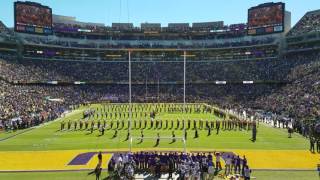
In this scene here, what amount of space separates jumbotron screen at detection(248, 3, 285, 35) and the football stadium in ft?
0.67

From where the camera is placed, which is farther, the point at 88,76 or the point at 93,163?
the point at 88,76

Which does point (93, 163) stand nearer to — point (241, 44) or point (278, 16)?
point (278, 16)

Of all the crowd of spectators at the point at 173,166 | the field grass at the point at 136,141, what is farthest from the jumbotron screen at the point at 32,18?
the crowd of spectators at the point at 173,166

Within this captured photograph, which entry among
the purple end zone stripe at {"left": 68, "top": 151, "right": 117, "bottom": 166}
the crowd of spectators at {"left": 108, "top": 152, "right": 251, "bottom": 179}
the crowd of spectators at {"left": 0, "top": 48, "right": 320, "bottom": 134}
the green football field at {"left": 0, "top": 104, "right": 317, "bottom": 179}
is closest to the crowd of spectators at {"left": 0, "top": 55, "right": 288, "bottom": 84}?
the crowd of spectators at {"left": 0, "top": 48, "right": 320, "bottom": 134}

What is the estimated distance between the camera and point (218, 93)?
8281cm

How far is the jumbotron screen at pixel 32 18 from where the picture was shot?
83.6 metres

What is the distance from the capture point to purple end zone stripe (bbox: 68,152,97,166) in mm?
24230

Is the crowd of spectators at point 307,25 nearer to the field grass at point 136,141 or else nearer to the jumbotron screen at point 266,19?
the jumbotron screen at point 266,19

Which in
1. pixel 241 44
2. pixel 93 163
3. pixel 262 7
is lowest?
pixel 93 163

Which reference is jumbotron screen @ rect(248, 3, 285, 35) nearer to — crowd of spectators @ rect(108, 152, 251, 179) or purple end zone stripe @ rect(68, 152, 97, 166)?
purple end zone stripe @ rect(68, 152, 97, 166)

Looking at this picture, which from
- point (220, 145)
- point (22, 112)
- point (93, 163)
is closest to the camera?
point (93, 163)

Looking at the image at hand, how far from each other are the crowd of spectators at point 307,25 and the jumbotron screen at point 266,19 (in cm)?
460

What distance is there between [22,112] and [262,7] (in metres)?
52.9

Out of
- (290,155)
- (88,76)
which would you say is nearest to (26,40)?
(88,76)
